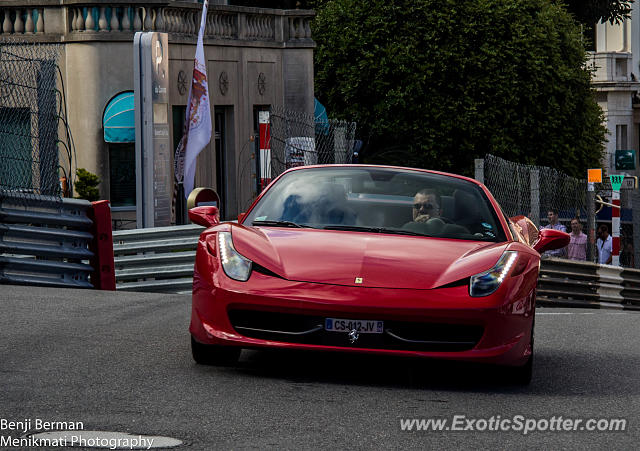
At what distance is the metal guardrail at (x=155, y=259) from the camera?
15156 millimetres

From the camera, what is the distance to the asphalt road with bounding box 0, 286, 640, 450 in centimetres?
638

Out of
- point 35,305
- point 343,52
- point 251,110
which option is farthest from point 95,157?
point 35,305

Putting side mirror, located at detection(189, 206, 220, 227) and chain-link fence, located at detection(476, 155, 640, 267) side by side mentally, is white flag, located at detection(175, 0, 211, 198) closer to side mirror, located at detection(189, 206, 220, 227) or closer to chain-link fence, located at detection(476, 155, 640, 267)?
chain-link fence, located at detection(476, 155, 640, 267)

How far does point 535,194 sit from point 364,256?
49.2 feet

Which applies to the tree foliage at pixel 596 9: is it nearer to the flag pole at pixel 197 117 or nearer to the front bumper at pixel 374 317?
the flag pole at pixel 197 117

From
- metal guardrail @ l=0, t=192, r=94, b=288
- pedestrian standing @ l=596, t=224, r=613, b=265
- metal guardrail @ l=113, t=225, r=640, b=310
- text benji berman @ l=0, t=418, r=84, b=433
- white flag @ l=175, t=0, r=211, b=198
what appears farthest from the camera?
pedestrian standing @ l=596, t=224, r=613, b=265

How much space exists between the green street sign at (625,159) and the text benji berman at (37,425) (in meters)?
56.2

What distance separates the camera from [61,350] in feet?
28.4

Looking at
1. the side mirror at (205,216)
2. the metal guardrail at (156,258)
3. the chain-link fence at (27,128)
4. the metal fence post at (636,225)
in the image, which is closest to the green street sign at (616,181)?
the metal fence post at (636,225)

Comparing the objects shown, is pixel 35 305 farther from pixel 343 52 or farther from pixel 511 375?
pixel 343 52

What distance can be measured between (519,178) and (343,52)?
2220 cm

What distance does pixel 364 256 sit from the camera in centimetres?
803

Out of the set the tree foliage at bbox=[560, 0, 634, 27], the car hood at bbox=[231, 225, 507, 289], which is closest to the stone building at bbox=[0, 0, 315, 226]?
the car hood at bbox=[231, 225, 507, 289]

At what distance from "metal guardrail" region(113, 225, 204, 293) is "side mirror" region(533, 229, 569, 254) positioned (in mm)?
6521
